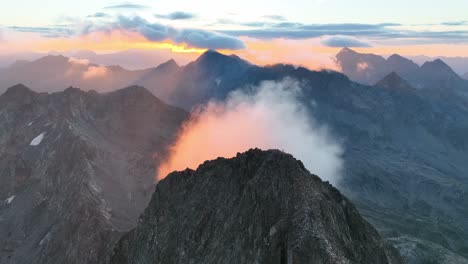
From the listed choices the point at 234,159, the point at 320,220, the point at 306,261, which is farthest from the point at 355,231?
the point at 234,159

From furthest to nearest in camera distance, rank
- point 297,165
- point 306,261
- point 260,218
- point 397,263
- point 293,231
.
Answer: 1. point 397,263
2. point 297,165
3. point 260,218
4. point 293,231
5. point 306,261

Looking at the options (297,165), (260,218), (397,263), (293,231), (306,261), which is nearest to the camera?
(306,261)

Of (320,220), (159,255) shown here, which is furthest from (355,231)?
(159,255)

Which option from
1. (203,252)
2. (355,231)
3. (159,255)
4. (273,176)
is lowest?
(159,255)

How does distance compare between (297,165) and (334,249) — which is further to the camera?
(297,165)

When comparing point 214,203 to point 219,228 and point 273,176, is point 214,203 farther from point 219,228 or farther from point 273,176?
point 273,176

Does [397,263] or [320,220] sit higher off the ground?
[320,220]

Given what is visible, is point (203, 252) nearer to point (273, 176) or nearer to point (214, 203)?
point (214, 203)
